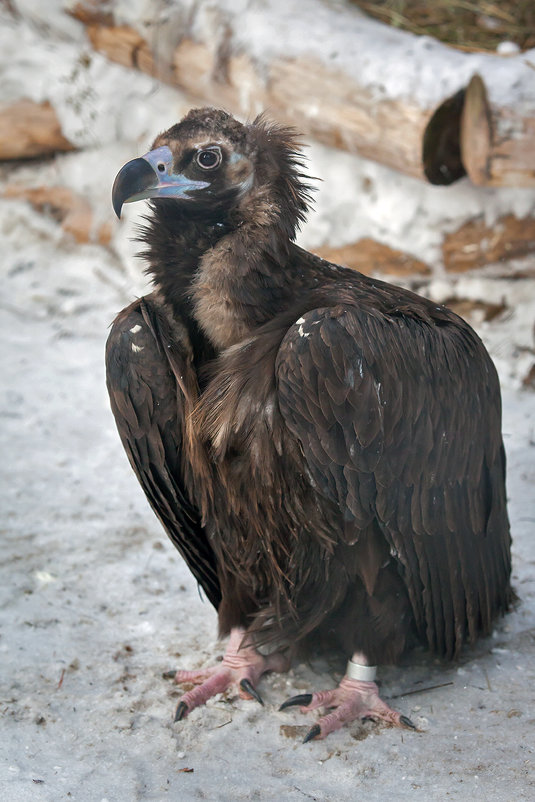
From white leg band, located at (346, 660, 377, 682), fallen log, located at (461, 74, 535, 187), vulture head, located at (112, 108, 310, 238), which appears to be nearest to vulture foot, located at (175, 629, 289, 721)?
white leg band, located at (346, 660, 377, 682)

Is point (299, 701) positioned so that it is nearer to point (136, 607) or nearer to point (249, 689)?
point (249, 689)

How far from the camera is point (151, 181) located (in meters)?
2.92

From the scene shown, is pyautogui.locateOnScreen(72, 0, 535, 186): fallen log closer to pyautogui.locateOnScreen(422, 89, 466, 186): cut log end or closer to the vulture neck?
pyautogui.locateOnScreen(422, 89, 466, 186): cut log end

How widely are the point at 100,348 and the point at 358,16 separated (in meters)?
2.65

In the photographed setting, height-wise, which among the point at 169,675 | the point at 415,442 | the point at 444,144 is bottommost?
the point at 169,675

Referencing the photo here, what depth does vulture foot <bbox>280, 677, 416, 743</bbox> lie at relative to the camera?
3131mm

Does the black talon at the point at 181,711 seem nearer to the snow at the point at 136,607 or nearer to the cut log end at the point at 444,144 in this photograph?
the snow at the point at 136,607

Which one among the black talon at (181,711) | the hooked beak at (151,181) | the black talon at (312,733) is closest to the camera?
the hooked beak at (151,181)

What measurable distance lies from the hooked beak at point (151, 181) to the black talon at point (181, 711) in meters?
1.67

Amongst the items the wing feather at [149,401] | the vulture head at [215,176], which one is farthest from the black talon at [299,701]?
the vulture head at [215,176]

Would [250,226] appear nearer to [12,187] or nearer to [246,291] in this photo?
[246,291]

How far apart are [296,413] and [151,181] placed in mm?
874

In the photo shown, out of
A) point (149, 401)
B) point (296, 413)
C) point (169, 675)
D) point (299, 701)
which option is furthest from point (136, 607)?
point (296, 413)

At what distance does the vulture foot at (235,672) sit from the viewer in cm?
334
